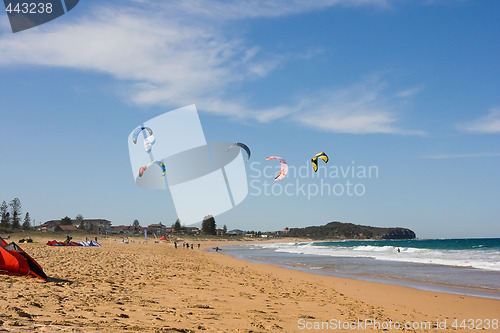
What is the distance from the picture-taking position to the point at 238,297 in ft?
30.7

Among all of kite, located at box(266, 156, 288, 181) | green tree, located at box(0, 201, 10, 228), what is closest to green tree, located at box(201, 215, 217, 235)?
green tree, located at box(0, 201, 10, 228)

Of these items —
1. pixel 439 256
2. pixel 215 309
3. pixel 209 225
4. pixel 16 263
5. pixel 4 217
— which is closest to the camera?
pixel 215 309

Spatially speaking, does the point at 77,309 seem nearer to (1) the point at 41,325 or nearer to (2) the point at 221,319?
(1) the point at 41,325

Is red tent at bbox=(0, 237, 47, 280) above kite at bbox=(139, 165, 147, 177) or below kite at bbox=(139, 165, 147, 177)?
below

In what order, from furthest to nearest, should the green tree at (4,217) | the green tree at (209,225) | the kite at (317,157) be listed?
the green tree at (209,225) → the green tree at (4,217) → the kite at (317,157)

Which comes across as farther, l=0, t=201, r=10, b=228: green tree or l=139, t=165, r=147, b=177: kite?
l=0, t=201, r=10, b=228: green tree

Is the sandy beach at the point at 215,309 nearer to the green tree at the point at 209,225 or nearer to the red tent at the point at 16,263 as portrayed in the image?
the red tent at the point at 16,263

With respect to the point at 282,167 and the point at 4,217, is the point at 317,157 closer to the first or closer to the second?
the point at 282,167

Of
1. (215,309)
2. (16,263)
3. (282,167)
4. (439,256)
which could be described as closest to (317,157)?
(282,167)

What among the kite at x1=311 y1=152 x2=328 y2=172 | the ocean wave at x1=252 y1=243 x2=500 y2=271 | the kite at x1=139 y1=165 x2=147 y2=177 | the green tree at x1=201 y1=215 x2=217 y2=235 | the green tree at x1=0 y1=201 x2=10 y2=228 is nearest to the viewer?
the kite at x1=311 y1=152 x2=328 y2=172

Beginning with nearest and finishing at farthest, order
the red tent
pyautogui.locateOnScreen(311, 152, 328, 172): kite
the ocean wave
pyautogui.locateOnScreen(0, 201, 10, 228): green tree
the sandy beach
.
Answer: the sandy beach, the red tent, pyautogui.locateOnScreen(311, 152, 328, 172): kite, the ocean wave, pyautogui.locateOnScreen(0, 201, 10, 228): green tree

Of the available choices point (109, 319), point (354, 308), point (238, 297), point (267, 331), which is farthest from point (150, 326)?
point (354, 308)

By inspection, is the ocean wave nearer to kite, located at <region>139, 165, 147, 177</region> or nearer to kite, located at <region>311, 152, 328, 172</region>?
kite, located at <region>311, 152, 328, 172</region>

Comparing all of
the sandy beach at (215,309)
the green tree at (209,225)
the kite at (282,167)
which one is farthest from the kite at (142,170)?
the green tree at (209,225)
